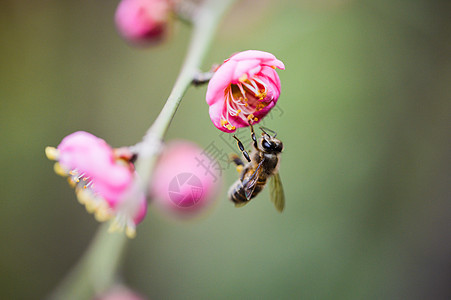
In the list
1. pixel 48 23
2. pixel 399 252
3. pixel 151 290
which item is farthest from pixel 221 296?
pixel 48 23

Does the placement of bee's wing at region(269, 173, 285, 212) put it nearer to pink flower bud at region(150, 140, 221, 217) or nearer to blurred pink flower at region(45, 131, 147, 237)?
pink flower bud at region(150, 140, 221, 217)

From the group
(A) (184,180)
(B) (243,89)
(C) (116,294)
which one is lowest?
(C) (116,294)

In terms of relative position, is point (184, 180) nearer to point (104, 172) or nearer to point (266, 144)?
point (266, 144)

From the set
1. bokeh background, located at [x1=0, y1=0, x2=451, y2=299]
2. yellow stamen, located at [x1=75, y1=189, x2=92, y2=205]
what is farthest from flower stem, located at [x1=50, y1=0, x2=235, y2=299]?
bokeh background, located at [x1=0, y1=0, x2=451, y2=299]

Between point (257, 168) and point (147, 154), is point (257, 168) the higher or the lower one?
the higher one

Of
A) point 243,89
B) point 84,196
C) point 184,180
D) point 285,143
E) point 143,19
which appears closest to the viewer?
point 84,196

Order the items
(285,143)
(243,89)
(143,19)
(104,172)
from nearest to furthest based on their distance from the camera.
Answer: (104,172)
(243,89)
(143,19)
(285,143)

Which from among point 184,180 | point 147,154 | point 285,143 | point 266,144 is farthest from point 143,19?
point 285,143

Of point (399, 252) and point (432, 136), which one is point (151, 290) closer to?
point (399, 252)
